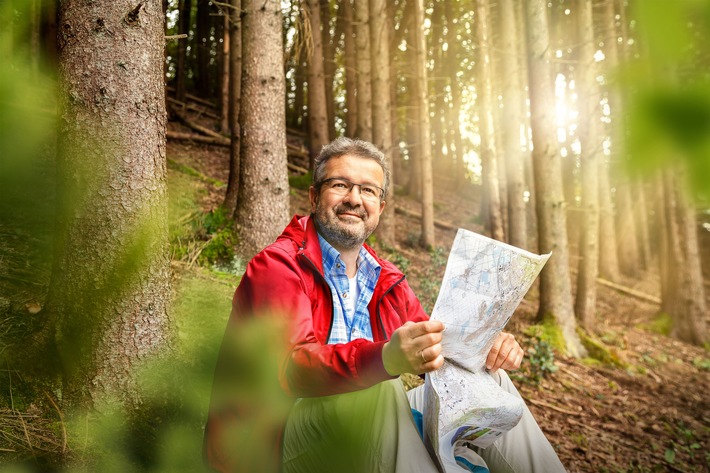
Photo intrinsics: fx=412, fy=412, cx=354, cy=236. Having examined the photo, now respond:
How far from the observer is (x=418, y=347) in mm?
1391

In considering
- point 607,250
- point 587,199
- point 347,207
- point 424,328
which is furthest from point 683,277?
point 424,328

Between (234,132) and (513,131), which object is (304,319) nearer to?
(234,132)

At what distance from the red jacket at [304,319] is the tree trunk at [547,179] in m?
A: 4.59

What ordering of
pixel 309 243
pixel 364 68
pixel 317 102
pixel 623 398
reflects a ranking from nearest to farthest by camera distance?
pixel 309 243 < pixel 623 398 < pixel 364 68 < pixel 317 102

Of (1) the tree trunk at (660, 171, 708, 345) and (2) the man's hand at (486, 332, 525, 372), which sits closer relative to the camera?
(2) the man's hand at (486, 332, 525, 372)

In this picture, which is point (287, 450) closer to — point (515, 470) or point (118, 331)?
point (515, 470)

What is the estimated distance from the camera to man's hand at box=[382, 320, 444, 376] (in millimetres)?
1383

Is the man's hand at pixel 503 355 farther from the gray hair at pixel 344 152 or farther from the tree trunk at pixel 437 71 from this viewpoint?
the tree trunk at pixel 437 71

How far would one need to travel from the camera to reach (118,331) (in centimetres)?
221

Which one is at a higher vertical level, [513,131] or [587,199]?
[513,131]

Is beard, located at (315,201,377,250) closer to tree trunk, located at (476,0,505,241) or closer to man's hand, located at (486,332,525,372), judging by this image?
man's hand, located at (486,332,525,372)

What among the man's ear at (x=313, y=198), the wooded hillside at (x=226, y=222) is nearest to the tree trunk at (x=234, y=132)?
the wooded hillside at (x=226, y=222)

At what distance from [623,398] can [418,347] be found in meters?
4.73

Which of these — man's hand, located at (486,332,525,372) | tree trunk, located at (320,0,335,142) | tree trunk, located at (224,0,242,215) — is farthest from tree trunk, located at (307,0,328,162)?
man's hand, located at (486,332,525,372)
